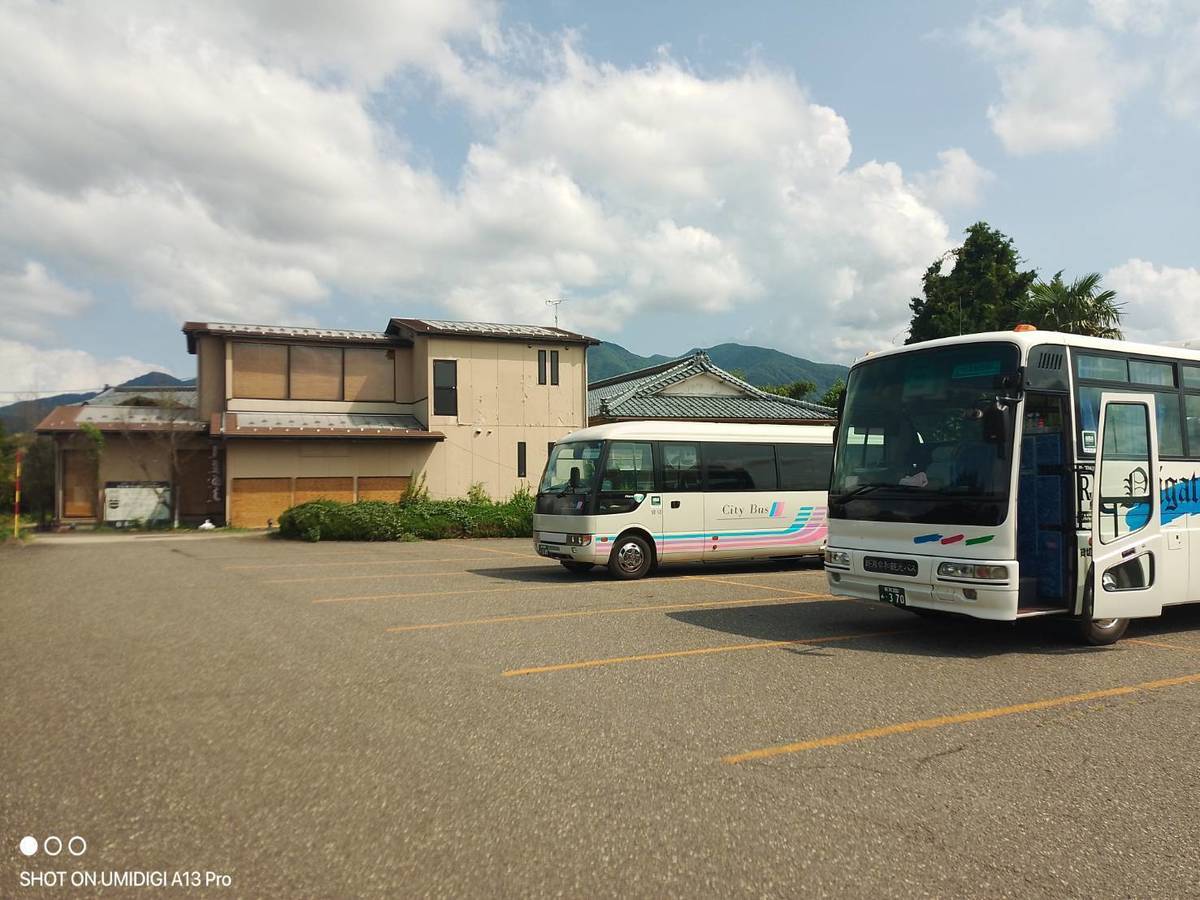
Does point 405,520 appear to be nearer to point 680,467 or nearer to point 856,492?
point 680,467

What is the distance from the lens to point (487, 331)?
2919 cm

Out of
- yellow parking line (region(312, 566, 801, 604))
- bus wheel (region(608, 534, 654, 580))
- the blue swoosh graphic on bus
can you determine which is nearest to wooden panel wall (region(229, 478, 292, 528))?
yellow parking line (region(312, 566, 801, 604))

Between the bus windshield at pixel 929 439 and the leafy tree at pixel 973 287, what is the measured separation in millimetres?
29853

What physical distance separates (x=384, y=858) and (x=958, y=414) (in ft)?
20.9

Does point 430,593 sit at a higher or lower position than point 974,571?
Result: lower

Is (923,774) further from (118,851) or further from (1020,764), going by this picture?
(118,851)

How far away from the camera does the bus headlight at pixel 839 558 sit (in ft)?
28.6

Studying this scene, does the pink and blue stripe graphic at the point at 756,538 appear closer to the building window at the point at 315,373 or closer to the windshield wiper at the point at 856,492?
the windshield wiper at the point at 856,492

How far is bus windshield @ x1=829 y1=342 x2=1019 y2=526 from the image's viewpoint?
7520mm

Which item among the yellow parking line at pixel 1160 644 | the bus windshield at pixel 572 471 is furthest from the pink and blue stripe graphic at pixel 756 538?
the yellow parking line at pixel 1160 644

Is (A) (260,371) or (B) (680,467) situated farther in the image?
(A) (260,371)

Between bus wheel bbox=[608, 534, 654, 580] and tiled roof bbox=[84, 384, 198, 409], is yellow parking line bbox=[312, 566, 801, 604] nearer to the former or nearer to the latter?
bus wheel bbox=[608, 534, 654, 580]

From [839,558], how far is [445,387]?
21.4 metres

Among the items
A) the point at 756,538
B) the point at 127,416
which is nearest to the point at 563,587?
the point at 756,538
